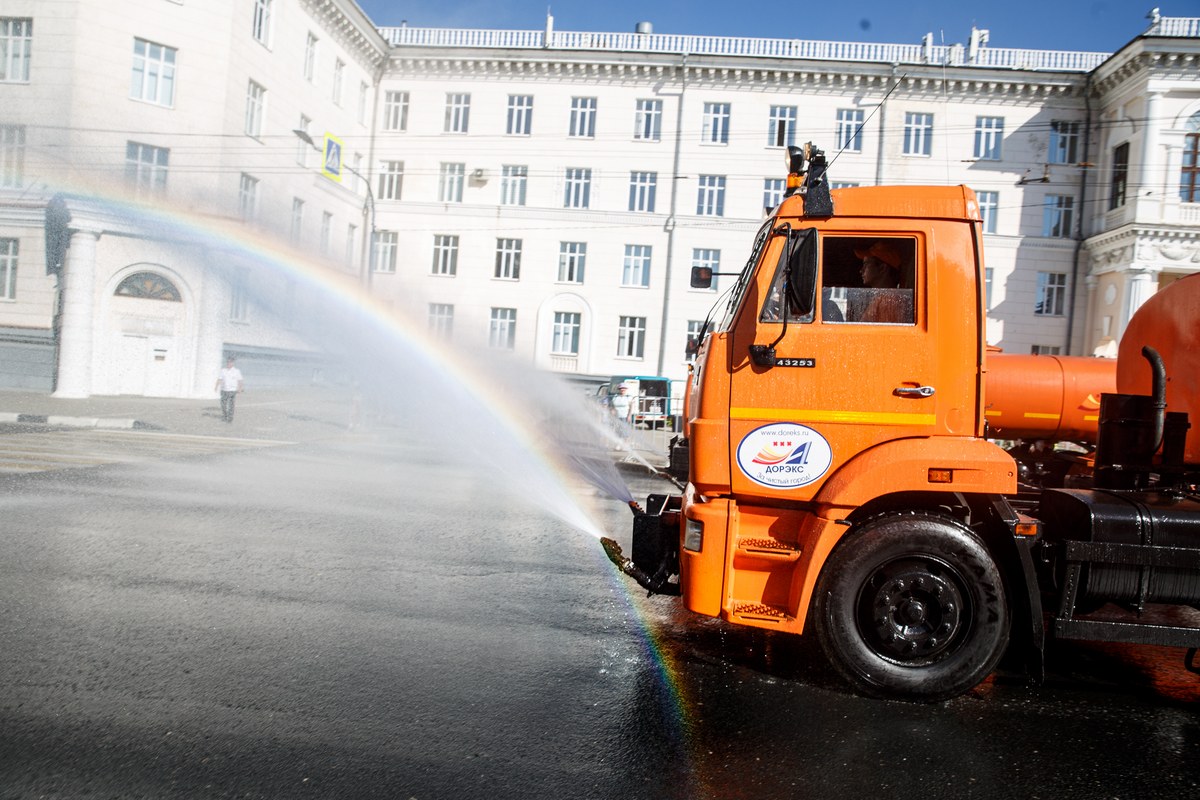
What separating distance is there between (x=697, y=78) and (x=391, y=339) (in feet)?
108

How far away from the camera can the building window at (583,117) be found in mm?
39562

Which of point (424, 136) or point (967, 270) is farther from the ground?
point (424, 136)

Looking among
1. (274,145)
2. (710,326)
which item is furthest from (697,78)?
(710,326)

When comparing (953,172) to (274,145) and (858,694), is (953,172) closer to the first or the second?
(274,145)

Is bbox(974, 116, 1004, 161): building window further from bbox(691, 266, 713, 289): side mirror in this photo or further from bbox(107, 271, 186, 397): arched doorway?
bbox(691, 266, 713, 289): side mirror

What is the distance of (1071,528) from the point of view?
468 cm

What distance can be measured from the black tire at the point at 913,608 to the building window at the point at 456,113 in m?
40.1

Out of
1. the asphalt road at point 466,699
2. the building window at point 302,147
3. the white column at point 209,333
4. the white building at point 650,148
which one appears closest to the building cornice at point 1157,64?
the white building at point 650,148

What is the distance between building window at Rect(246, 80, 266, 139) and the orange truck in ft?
101

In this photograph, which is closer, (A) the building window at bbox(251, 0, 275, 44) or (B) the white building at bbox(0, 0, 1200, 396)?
(A) the building window at bbox(251, 0, 275, 44)

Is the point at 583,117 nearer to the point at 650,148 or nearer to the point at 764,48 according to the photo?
the point at 650,148

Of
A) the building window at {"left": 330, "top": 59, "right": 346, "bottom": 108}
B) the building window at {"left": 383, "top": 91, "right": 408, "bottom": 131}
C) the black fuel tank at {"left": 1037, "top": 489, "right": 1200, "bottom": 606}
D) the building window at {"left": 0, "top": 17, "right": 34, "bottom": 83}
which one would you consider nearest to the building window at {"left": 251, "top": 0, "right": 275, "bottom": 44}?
the building window at {"left": 330, "top": 59, "right": 346, "bottom": 108}

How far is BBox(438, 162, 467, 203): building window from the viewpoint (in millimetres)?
40469

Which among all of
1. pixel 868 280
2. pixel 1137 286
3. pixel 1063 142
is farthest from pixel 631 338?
pixel 868 280
